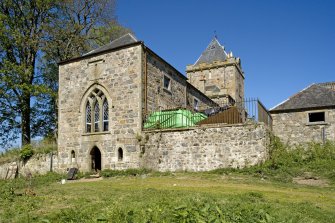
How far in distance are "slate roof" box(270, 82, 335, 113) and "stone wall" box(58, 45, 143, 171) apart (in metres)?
10.4

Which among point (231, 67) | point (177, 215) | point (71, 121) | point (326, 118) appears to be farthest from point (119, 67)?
point (231, 67)

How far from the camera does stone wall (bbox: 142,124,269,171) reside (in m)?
15.4

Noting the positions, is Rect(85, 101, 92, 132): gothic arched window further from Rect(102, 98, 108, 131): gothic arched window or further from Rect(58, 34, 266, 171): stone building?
Rect(102, 98, 108, 131): gothic arched window

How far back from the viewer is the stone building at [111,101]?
18.2 m

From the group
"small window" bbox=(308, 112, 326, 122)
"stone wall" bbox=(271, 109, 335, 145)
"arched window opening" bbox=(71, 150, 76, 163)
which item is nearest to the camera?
"arched window opening" bbox=(71, 150, 76, 163)

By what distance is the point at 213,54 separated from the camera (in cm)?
4059

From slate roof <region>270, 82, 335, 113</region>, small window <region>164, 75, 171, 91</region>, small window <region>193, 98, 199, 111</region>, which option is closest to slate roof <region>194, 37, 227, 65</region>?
small window <region>193, 98, 199, 111</region>

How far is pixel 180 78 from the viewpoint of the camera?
77.7 feet

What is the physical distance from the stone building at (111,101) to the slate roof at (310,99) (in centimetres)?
770

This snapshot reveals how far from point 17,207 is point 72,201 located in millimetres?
1301

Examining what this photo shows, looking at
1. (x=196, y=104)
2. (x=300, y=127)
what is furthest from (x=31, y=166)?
(x=300, y=127)

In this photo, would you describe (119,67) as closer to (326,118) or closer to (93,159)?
(93,159)

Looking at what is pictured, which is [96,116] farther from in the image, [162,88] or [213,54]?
[213,54]

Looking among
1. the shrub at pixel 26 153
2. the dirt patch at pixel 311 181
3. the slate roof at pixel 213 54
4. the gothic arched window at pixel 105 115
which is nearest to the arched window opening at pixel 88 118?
the gothic arched window at pixel 105 115
